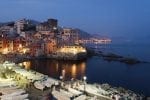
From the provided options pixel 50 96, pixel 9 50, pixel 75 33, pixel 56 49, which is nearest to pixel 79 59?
pixel 56 49

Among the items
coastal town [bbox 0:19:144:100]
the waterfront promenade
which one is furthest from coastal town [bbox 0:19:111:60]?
the waterfront promenade

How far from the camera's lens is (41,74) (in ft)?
51.8

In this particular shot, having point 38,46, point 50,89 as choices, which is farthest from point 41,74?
point 38,46

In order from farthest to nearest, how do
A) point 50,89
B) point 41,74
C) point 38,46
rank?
point 38,46 → point 41,74 → point 50,89

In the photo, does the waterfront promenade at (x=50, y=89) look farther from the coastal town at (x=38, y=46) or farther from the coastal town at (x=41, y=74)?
the coastal town at (x=38, y=46)

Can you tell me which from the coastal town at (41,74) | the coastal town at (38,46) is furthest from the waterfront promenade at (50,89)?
the coastal town at (38,46)

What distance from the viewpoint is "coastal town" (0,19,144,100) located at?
437 inches

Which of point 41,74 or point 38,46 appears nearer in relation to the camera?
point 41,74

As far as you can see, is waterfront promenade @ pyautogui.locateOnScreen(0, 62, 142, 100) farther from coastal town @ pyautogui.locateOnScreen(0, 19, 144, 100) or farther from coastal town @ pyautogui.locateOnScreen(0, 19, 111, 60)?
coastal town @ pyautogui.locateOnScreen(0, 19, 111, 60)

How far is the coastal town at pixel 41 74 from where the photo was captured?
36.4ft

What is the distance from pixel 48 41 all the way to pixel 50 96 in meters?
32.1

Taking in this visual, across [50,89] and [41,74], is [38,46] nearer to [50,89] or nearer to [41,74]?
[41,74]

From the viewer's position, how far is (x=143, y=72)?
1163 inches

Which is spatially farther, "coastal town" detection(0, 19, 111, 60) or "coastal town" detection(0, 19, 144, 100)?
"coastal town" detection(0, 19, 111, 60)
